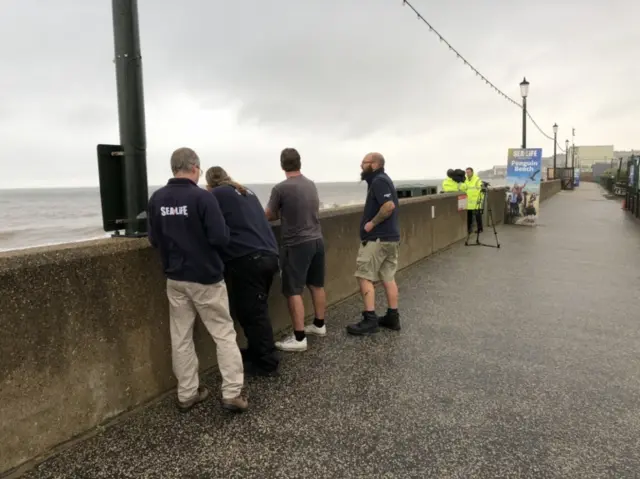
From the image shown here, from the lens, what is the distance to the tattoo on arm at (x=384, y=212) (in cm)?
506

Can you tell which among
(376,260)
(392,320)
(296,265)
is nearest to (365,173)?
(376,260)

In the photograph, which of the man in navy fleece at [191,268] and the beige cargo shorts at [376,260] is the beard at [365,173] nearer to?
the beige cargo shorts at [376,260]

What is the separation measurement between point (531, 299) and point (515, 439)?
3.92 m

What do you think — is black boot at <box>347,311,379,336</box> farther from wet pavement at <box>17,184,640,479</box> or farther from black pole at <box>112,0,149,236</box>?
black pole at <box>112,0,149,236</box>

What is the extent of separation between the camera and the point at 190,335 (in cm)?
356

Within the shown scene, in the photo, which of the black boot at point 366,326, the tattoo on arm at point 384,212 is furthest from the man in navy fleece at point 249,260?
the tattoo on arm at point 384,212

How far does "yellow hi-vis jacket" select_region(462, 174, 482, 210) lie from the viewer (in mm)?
12820

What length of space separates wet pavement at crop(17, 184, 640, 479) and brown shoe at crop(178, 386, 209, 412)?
66mm

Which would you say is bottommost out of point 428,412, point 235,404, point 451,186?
point 428,412

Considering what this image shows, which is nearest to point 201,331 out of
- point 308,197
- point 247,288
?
point 247,288

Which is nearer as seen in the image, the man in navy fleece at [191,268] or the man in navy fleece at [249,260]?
the man in navy fleece at [191,268]

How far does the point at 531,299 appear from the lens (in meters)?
6.66

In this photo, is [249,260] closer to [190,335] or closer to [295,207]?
[190,335]

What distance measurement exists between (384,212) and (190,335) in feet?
7.91
